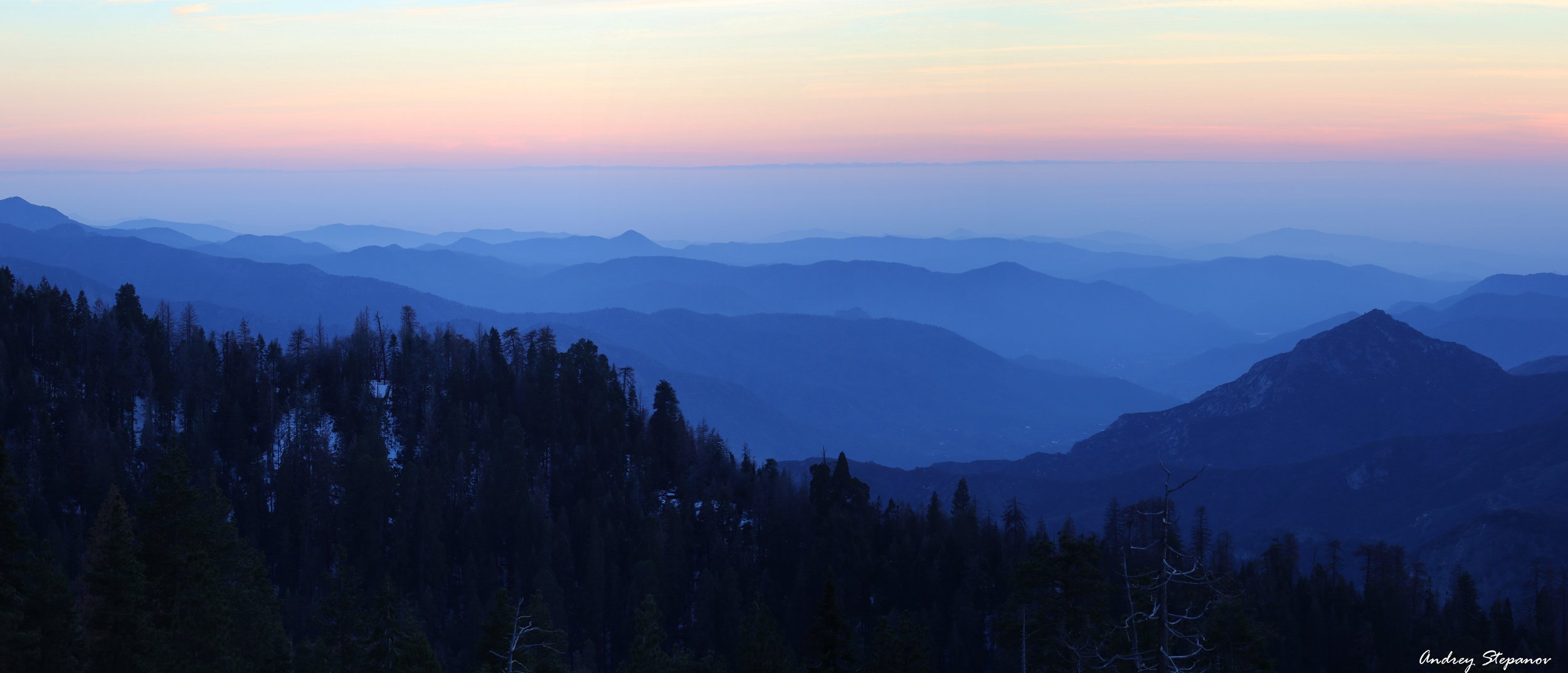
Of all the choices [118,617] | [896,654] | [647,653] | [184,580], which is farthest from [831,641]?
[118,617]

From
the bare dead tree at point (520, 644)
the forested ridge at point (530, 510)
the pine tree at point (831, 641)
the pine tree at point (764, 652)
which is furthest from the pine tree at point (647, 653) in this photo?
the pine tree at point (831, 641)

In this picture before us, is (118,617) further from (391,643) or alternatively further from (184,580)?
(391,643)

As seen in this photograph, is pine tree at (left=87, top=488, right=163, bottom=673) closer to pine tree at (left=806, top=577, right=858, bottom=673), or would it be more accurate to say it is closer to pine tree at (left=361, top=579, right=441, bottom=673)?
pine tree at (left=361, top=579, right=441, bottom=673)

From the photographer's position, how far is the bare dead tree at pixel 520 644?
98.6 feet

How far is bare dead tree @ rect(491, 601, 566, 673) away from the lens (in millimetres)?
30047

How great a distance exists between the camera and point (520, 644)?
178 feet

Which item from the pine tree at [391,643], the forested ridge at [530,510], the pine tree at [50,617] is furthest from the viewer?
the forested ridge at [530,510]

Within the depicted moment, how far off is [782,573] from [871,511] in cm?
1504

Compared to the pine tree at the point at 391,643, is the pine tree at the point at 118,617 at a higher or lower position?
higher

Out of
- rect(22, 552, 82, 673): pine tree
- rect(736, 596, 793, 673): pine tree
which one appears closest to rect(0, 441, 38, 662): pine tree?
rect(22, 552, 82, 673): pine tree

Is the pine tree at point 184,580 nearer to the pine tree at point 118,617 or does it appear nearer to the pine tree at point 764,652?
the pine tree at point 118,617

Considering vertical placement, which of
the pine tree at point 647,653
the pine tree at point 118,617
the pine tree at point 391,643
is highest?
the pine tree at point 118,617

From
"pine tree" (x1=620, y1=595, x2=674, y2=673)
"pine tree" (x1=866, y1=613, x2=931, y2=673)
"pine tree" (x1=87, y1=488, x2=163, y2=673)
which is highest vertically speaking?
"pine tree" (x1=87, y1=488, x2=163, y2=673)

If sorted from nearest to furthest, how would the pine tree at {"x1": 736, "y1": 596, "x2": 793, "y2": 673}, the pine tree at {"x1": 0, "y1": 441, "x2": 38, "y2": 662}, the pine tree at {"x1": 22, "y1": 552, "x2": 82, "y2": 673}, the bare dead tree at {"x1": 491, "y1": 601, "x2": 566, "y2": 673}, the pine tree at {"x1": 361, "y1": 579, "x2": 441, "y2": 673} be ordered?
the bare dead tree at {"x1": 491, "y1": 601, "x2": 566, "y2": 673}, the pine tree at {"x1": 0, "y1": 441, "x2": 38, "y2": 662}, the pine tree at {"x1": 22, "y1": 552, "x2": 82, "y2": 673}, the pine tree at {"x1": 361, "y1": 579, "x2": 441, "y2": 673}, the pine tree at {"x1": 736, "y1": 596, "x2": 793, "y2": 673}
